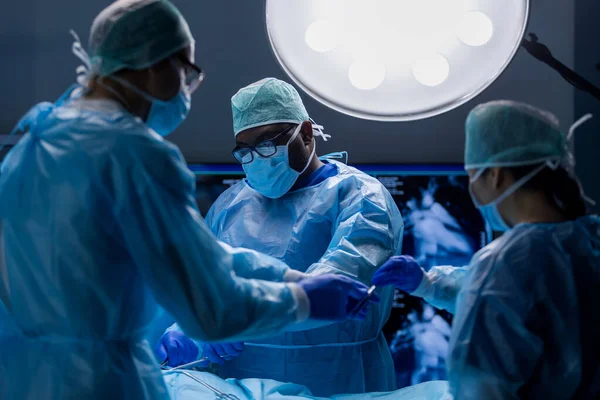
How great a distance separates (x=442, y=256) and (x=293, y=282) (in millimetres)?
1556

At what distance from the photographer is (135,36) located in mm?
1252

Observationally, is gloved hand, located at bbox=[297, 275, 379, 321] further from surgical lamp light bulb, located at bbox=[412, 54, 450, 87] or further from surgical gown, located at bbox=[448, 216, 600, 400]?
surgical lamp light bulb, located at bbox=[412, 54, 450, 87]

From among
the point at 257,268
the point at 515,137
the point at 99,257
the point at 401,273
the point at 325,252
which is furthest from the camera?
the point at 325,252

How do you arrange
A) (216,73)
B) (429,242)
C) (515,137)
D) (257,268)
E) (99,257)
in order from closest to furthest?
(99,257) → (515,137) → (257,268) → (429,242) → (216,73)

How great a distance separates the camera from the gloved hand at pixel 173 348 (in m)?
1.80

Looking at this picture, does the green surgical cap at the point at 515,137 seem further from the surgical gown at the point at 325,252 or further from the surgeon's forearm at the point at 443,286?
the surgical gown at the point at 325,252

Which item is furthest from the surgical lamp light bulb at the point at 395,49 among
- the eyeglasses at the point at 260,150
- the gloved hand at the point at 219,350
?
the gloved hand at the point at 219,350

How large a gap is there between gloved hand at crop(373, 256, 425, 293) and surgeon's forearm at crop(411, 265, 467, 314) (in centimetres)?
2

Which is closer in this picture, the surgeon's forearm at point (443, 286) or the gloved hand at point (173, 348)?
the surgeon's forearm at point (443, 286)

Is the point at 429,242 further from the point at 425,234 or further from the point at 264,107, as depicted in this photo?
the point at 264,107

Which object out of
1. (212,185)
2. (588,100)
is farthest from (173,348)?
(588,100)

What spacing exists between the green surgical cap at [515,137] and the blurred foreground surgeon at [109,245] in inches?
20.6

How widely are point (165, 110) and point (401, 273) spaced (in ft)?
2.29

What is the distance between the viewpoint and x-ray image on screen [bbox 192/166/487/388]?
2.88 meters
